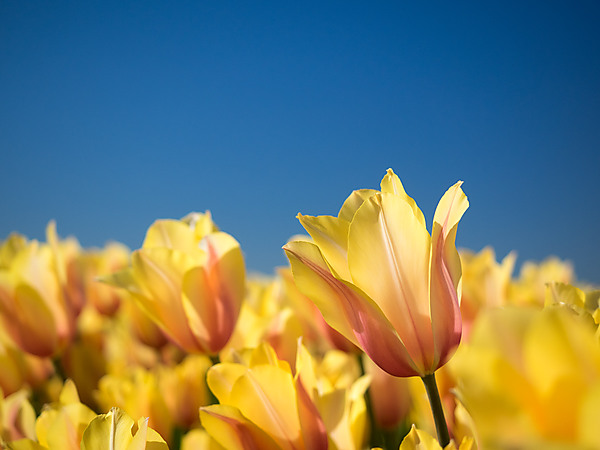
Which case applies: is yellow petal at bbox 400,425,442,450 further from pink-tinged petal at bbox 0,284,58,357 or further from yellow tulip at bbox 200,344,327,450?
pink-tinged petal at bbox 0,284,58,357

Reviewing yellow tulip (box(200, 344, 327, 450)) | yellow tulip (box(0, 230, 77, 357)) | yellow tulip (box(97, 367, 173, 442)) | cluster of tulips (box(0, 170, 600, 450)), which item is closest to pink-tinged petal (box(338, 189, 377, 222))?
cluster of tulips (box(0, 170, 600, 450))

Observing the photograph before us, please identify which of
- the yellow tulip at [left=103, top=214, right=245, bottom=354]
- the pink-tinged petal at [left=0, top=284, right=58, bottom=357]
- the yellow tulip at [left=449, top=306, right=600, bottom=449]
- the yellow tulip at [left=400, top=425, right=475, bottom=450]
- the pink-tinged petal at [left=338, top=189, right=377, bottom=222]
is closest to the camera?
the yellow tulip at [left=449, top=306, right=600, bottom=449]

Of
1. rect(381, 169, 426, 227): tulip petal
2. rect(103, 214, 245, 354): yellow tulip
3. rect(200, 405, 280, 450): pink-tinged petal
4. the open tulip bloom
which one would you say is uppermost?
rect(381, 169, 426, 227): tulip petal

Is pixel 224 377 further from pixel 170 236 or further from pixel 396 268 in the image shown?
pixel 170 236

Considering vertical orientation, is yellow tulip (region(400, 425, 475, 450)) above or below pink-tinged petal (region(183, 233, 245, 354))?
below

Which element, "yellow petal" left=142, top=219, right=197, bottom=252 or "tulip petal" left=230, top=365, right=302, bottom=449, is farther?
"yellow petal" left=142, top=219, right=197, bottom=252

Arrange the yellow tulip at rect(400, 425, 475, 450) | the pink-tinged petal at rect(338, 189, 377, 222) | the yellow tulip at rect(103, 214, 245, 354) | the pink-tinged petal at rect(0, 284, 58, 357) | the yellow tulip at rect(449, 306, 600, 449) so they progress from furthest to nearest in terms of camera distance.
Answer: the pink-tinged petal at rect(0, 284, 58, 357)
the yellow tulip at rect(103, 214, 245, 354)
the pink-tinged petal at rect(338, 189, 377, 222)
the yellow tulip at rect(400, 425, 475, 450)
the yellow tulip at rect(449, 306, 600, 449)

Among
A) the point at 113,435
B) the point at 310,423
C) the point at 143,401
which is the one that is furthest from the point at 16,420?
the point at 310,423

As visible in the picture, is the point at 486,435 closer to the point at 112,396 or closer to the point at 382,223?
the point at 382,223
